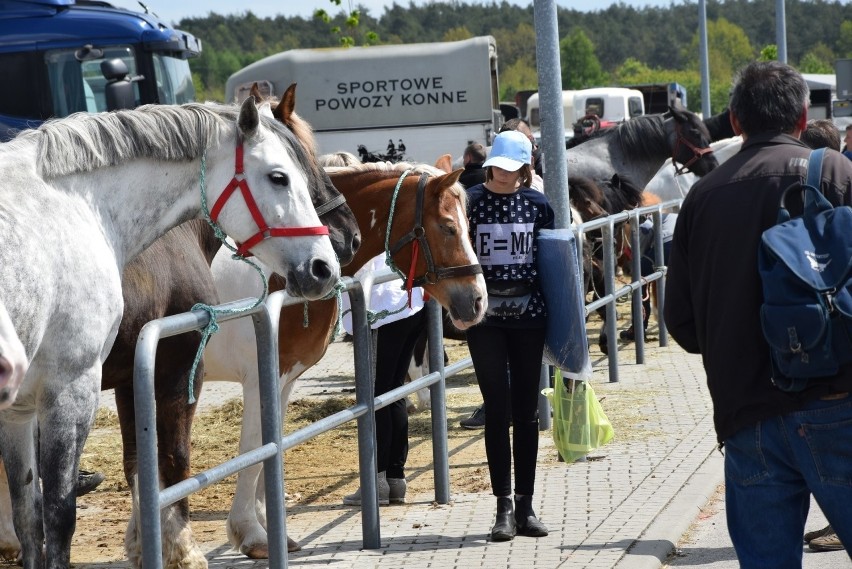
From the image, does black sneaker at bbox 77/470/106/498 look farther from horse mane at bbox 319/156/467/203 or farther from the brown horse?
horse mane at bbox 319/156/467/203

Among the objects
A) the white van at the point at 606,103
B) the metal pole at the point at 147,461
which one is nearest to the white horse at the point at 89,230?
the metal pole at the point at 147,461

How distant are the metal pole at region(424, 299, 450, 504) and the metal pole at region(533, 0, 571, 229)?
170cm

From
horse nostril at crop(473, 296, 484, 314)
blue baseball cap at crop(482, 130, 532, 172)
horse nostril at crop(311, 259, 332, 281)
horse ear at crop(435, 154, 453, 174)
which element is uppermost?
blue baseball cap at crop(482, 130, 532, 172)

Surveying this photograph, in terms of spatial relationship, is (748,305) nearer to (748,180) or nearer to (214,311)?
(748,180)

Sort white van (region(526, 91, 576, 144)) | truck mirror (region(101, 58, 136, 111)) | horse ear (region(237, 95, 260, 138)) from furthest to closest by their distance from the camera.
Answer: white van (region(526, 91, 576, 144)) < truck mirror (region(101, 58, 136, 111)) < horse ear (region(237, 95, 260, 138))

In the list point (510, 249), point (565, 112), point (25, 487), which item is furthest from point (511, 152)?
point (565, 112)

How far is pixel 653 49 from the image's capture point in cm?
14125

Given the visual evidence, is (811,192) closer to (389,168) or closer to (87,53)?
(389,168)

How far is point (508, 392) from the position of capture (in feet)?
18.5

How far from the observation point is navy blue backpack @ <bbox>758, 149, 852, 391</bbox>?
3164 millimetres

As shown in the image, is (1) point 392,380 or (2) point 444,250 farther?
(1) point 392,380

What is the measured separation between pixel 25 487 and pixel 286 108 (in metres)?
1.80

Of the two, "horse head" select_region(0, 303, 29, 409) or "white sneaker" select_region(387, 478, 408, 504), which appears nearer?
"horse head" select_region(0, 303, 29, 409)

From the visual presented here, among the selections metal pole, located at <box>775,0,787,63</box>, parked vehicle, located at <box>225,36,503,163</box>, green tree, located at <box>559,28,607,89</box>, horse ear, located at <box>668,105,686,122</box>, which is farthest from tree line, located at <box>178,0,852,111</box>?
horse ear, located at <box>668,105,686,122</box>
